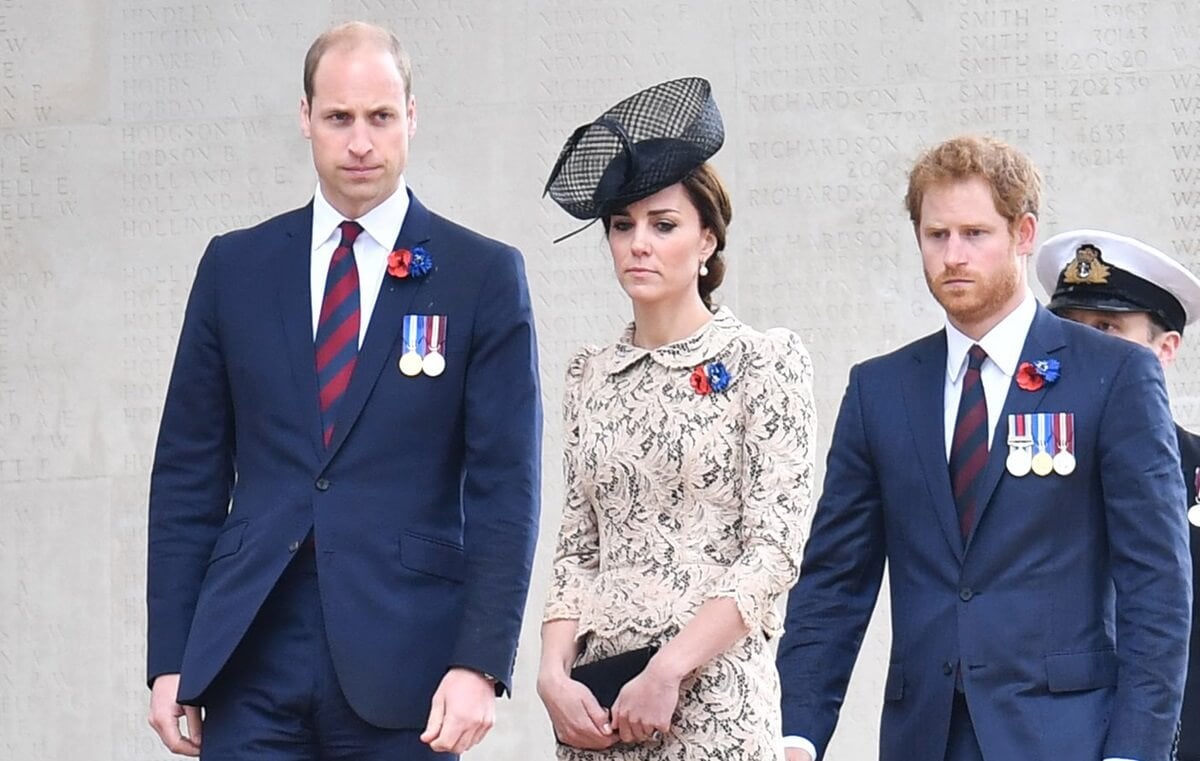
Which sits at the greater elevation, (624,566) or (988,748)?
(624,566)

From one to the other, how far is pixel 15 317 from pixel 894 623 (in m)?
4.39

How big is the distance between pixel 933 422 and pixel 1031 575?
30 centimetres

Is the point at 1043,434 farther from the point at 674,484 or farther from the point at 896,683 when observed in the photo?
the point at 674,484

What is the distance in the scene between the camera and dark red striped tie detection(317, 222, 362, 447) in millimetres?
3129

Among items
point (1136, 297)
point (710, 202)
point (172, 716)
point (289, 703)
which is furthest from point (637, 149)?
point (1136, 297)

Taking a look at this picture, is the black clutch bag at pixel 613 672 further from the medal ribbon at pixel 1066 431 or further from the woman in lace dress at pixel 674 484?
the medal ribbon at pixel 1066 431

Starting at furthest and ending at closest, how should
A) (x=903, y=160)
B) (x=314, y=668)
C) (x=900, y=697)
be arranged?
1. (x=903, y=160)
2. (x=900, y=697)
3. (x=314, y=668)

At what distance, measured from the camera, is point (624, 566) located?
10.6 feet

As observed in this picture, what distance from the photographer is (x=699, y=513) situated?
321cm

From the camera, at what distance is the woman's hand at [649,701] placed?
10.0 ft

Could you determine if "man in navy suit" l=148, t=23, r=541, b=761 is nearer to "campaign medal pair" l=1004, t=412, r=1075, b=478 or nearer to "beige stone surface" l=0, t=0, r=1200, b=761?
"campaign medal pair" l=1004, t=412, r=1075, b=478

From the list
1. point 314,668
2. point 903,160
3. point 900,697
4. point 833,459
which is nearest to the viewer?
point 314,668

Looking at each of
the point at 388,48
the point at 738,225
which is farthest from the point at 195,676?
the point at 738,225

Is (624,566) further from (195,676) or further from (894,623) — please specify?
(195,676)
